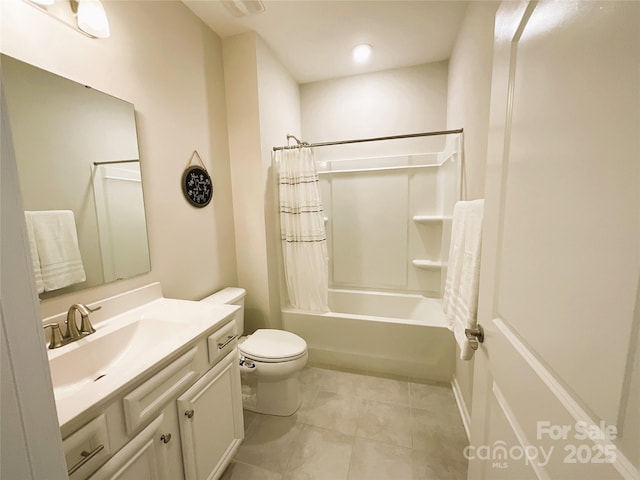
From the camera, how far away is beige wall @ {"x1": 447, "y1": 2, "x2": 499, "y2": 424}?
1292mm

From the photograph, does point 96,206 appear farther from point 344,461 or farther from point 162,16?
point 344,461

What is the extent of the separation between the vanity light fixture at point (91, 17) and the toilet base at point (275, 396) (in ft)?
6.43

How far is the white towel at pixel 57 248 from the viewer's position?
0.96m

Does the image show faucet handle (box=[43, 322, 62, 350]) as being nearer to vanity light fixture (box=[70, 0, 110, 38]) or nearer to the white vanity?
the white vanity

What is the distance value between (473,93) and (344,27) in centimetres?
107

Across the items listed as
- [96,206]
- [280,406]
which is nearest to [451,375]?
[280,406]

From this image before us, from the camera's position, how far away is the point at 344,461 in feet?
4.50

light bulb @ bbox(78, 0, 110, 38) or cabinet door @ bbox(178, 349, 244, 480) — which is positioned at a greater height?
light bulb @ bbox(78, 0, 110, 38)

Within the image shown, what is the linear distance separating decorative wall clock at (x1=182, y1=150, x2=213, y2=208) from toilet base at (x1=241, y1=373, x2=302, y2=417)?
4.04 feet

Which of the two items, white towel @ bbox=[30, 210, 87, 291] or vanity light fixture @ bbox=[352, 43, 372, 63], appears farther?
vanity light fixture @ bbox=[352, 43, 372, 63]

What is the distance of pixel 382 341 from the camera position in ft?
6.64

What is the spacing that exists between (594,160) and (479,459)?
3.47 feet

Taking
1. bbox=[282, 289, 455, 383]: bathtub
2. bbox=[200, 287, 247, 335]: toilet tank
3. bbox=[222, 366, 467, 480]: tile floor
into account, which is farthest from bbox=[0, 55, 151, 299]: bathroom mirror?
bbox=[282, 289, 455, 383]: bathtub

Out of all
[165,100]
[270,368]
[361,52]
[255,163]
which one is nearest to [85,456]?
[270,368]
